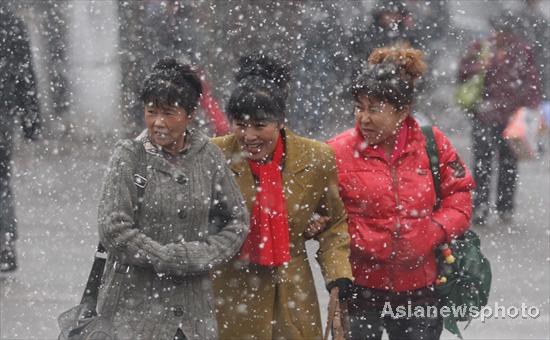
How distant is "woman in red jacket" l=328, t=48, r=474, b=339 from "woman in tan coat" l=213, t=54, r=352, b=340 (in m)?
0.21

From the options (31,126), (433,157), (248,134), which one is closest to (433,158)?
(433,157)

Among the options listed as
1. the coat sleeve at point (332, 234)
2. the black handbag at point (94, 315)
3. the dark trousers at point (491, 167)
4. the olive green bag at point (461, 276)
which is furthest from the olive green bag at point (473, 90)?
the black handbag at point (94, 315)

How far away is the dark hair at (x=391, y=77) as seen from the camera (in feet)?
15.8

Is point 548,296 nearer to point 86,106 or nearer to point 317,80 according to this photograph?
point 317,80

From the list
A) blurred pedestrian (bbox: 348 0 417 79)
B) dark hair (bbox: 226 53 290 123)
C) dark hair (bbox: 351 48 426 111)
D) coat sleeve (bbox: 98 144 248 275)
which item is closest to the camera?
coat sleeve (bbox: 98 144 248 275)

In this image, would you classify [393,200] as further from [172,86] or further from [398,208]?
[172,86]

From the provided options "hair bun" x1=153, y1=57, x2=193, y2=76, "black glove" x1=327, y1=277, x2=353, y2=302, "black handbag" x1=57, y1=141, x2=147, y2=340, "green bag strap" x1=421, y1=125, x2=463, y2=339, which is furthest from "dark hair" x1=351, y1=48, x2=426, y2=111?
"black handbag" x1=57, y1=141, x2=147, y2=340

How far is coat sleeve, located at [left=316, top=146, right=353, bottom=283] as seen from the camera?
15.0ft

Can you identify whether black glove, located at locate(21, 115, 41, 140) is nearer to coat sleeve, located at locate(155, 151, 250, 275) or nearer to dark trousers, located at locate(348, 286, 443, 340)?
dark trousers, located at locate(348, 286, 443, 340)

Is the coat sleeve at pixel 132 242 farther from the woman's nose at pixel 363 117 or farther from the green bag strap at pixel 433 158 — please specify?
the green bag strap at pixel 433 158

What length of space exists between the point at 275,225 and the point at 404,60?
91 centimetres

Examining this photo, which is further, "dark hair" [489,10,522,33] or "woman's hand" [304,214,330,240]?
"dark hair" [489,10,522,33]

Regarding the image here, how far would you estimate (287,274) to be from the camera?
4.58 m

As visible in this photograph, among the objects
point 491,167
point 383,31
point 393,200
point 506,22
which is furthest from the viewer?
point 383,31
